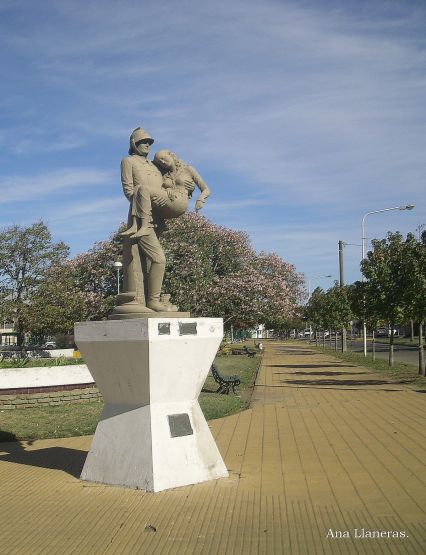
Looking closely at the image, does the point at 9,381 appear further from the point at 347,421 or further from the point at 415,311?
the point at 415,311

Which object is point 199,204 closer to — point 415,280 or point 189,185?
point 189,185

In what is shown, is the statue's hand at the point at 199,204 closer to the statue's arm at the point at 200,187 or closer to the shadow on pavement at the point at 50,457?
the statue's arm at the point at 200,187

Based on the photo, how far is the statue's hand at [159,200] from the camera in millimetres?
7551

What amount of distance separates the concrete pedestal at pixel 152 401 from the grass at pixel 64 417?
11.9 ft

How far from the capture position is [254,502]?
19.7 feet

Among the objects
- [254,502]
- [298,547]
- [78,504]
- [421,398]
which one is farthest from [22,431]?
[421,398]

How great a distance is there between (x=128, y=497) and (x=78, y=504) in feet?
1.56

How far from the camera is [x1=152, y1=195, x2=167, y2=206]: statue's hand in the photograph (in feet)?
24.8

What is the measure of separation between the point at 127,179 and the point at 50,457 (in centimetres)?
382

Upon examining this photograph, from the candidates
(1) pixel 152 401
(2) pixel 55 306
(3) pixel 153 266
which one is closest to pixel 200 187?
(3) pixel 153 266

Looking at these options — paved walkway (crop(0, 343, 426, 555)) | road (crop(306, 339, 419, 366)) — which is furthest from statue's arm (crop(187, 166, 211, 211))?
road (crop(306, 339, 419, 366))

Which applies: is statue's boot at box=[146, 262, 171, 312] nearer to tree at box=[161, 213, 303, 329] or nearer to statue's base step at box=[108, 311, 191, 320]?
statue's base step at box=[108, 311, 191, 320]

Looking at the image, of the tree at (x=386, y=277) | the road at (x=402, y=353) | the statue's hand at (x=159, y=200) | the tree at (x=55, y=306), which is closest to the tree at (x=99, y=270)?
the tree at (x=55, y=306)

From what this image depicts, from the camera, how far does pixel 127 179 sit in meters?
7.57
